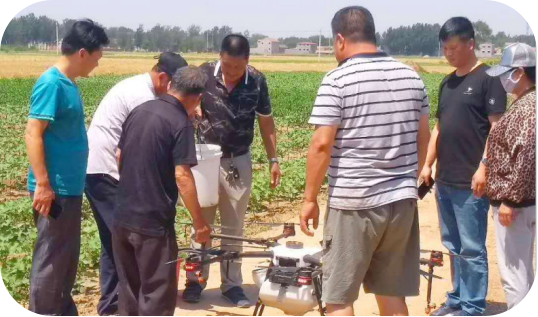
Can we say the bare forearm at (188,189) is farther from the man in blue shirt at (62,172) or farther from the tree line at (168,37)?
the tree line at (168,37)

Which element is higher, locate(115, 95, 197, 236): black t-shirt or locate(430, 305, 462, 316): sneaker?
locate(115, 95, 197, 236): black t-shirt

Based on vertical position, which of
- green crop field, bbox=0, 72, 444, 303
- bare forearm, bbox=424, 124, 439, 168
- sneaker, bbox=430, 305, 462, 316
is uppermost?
bare forearm, bbox=424, 124, 439, 168

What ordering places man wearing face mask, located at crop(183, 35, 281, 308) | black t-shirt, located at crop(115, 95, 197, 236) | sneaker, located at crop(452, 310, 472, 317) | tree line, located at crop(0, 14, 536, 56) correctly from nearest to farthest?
black t-shirt, located at crop(115, 95, 197, 236) → sneaker, located at crop(452, 310, 472, 317) → man wearing face mask, located at crop(183, 35, 281, 308) → tree line, located at crop(0, 14, 536, 56)

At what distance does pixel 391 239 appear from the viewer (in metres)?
3.83

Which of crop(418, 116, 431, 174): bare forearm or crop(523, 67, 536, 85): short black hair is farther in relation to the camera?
crop(523, 67, 536, 85): short black hair

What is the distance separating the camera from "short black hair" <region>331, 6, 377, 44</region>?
147 inches

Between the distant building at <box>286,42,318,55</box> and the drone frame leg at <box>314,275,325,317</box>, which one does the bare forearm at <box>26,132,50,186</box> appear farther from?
the distant building at <box>286,42,318,55</box>

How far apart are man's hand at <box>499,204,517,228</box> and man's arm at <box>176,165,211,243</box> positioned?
1.79 m

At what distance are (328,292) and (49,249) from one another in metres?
1.78

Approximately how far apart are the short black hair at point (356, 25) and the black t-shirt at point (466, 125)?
1.40 m

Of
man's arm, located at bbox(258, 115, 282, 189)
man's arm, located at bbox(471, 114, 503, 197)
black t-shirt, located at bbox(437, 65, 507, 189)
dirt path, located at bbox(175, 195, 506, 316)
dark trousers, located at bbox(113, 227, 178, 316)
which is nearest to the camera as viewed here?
dark trousers, located at bbox(113, 227, 178, 316)

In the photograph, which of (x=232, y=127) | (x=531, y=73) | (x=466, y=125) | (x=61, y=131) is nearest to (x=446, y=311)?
(x=466, y=125)

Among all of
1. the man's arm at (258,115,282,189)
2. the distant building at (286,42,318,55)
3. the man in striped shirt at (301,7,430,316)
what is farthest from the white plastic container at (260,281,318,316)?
the distant building at (286,42,318,55)

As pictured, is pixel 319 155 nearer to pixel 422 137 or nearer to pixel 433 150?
pixel 422 137
